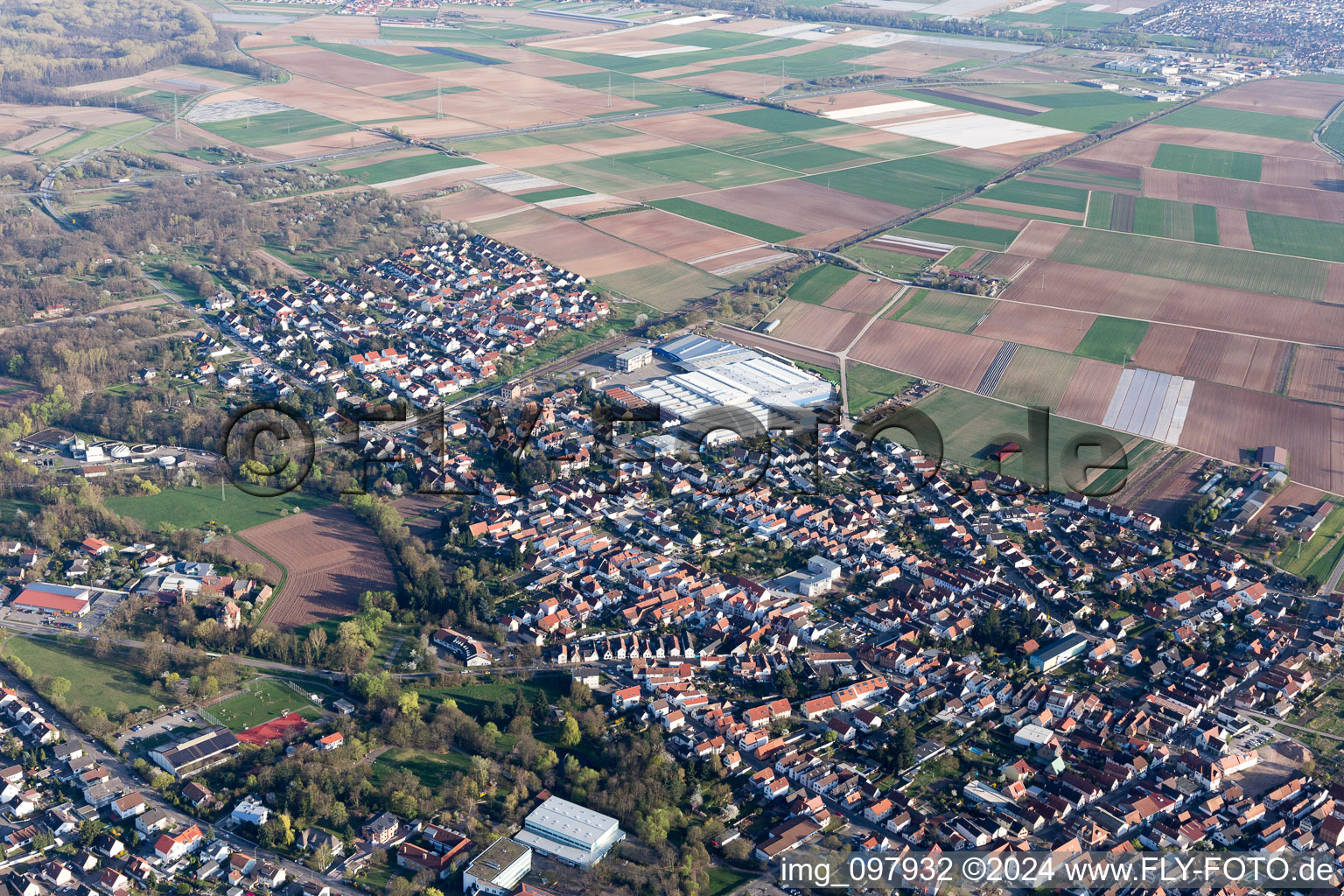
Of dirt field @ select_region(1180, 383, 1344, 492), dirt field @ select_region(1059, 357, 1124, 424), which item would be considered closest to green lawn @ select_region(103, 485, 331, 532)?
dirt field @ select_region(1059, 357, 1124, 424)

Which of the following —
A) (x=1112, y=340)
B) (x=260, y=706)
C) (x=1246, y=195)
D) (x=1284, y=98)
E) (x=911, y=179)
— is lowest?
(x=260, y=706)

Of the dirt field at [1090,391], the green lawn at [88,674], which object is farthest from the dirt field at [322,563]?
the dirt field at [1090,391]

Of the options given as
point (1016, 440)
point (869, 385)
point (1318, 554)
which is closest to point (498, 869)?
point (1016, 440)

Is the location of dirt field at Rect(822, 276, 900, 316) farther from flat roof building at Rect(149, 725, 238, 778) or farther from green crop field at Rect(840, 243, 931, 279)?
flat roof building at Rect(149, 725, 238, 778)

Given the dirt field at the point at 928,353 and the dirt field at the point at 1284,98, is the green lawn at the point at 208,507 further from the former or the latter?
the dirt field at the point at 1284,98

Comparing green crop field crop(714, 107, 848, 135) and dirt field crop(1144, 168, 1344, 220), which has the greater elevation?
green crop field crop(714, 107, 848, 135)

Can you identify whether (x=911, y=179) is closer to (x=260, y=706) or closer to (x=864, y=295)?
(x=864, y=295)
